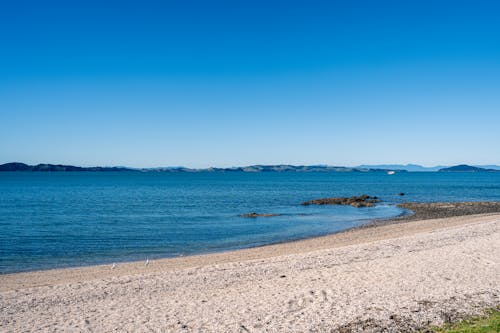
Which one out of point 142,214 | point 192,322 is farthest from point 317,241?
point 142,214

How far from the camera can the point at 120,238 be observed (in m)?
31.9

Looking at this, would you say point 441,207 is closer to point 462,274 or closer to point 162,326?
point 462,274

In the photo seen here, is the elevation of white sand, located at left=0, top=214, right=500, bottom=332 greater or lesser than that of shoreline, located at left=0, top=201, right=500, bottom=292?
greater

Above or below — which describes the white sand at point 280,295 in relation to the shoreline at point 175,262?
above

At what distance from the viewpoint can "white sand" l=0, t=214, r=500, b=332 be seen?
1066 cm

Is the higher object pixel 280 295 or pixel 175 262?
pixel 280 295

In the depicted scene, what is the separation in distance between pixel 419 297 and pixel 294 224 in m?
28.1

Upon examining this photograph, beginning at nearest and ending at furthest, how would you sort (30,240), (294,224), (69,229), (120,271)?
(120,271), (30,240), (69,229), (294,224)

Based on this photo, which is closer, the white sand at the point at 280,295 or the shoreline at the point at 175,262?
the white sand at the point at 280,295

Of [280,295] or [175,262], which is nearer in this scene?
[280,295]

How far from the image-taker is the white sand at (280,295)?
10664mm

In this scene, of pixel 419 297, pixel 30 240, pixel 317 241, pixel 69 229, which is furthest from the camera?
pixel 69 229

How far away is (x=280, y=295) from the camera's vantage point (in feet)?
42.8

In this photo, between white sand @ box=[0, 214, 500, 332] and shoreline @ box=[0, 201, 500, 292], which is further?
shoreline @ box=[0, 201, 500, 292]
